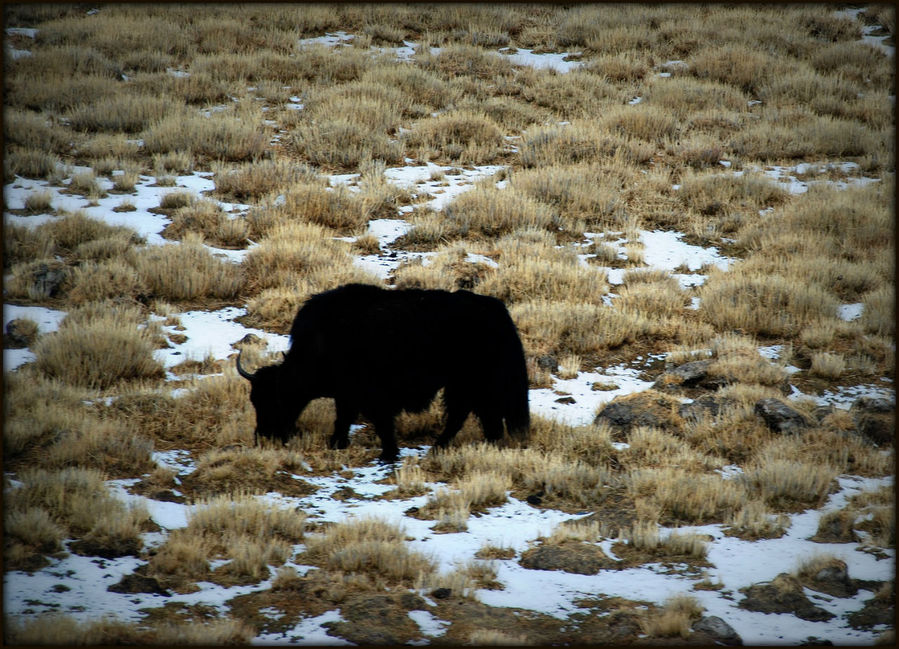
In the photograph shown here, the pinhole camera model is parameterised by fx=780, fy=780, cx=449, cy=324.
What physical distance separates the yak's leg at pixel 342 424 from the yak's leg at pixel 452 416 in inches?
34.5

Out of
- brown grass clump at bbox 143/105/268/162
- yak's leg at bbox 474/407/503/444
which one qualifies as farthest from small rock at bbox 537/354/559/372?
brown grass clump at bbox 143/105/268/162

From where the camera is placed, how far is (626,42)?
23.7 metres

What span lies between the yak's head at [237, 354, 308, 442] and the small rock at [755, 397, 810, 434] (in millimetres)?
4683

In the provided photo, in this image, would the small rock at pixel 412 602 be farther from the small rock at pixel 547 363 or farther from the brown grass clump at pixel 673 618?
the small rock at pixel 547 363

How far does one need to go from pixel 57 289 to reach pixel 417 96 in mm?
11190

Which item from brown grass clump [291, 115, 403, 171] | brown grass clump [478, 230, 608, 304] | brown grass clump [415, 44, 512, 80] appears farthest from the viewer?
brown grass clump [415, 44, 512, 80]

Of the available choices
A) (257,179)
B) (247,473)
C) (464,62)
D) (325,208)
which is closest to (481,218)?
(325,208)

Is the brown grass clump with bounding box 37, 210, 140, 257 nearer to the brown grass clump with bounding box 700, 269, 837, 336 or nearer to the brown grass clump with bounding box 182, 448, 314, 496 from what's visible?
the brown grass clump with bounding box 182, 448, 314, 496

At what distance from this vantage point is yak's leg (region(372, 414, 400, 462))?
24.1ft

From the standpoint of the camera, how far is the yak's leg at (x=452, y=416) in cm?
762

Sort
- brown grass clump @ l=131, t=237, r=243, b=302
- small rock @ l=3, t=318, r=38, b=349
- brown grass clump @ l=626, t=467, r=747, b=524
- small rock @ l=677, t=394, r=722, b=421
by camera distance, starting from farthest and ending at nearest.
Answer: brown grass clump @ l=131, t=237, r=243, b=302 < small rock @ l=3, t=318, r=38, b=349 < small rock @ l=677, t=394, r=722, b=421 < brown grass clump @ l=626, t=467, r=747, b=524

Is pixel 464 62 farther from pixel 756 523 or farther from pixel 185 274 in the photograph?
pixel 756 523

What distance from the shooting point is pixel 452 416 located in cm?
769

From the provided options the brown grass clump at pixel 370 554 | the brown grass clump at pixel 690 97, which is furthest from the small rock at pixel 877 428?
the brown grass clump at pixel 690 97
